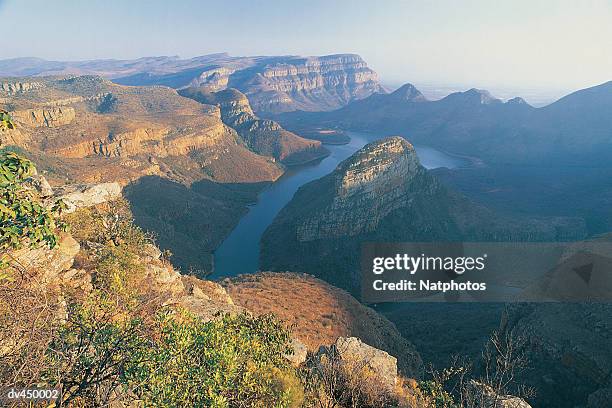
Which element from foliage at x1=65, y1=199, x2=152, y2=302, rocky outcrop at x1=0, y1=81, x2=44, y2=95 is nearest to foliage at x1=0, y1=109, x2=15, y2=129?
foliage at x1=65, y1=199, x2=152, y2=302

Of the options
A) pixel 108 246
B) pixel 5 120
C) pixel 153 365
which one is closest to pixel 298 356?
pixel 153 365

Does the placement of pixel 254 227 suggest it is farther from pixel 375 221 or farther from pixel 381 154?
pixel 381 154

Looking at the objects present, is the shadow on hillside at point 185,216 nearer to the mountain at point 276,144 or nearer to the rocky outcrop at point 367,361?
the rocky outcrop at point 367,361

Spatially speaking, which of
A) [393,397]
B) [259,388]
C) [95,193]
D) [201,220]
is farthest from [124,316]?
[201,220]

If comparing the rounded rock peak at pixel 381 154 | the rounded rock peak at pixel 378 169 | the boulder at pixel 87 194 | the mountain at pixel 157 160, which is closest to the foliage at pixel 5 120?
the boulder at pixel 87 194

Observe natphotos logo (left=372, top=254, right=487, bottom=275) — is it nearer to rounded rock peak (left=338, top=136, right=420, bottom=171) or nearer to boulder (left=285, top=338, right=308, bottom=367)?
rounded rock peak (left=338, top=136, right=420, bottom=171)
